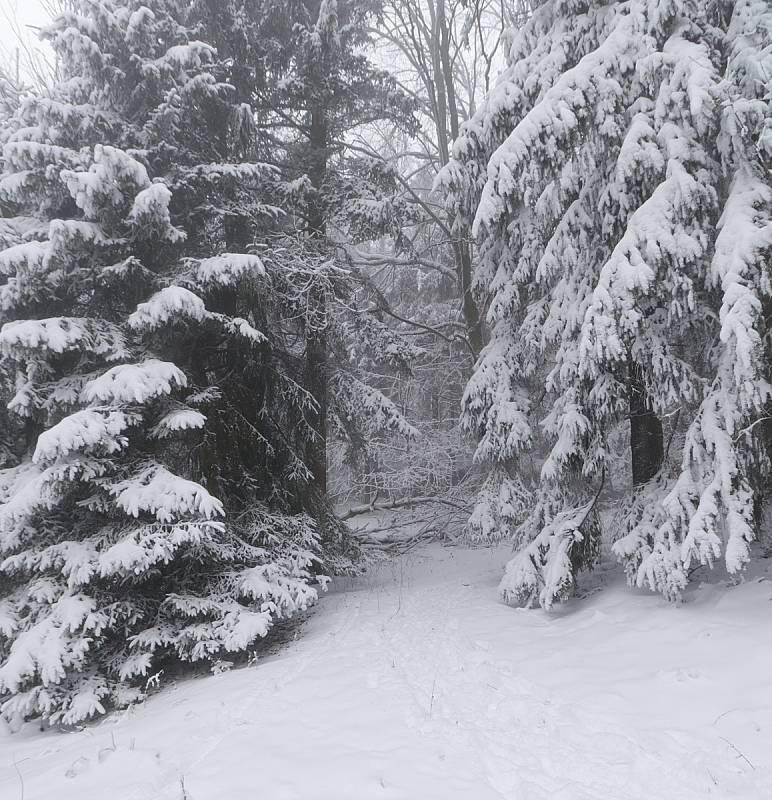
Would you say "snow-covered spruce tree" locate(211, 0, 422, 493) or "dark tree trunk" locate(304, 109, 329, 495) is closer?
"snow-covered spruce tree" locate(211, 0, 422, 493)

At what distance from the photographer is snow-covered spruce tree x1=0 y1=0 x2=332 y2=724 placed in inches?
233

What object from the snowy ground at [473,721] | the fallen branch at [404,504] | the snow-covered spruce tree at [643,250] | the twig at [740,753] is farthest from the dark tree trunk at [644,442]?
the fallen branch at [404,504]

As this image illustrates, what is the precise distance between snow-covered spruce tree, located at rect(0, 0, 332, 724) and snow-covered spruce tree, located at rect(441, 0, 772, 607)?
3.60m

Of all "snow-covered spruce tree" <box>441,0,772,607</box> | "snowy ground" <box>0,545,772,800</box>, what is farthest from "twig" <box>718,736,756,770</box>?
"snow-covered spruce tree" <box>441,0,772,607</box>

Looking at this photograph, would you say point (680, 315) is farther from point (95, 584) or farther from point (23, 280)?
point (23, 280)

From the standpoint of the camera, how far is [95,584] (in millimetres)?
6156

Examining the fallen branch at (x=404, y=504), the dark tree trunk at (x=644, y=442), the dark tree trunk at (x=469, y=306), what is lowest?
the fallen branch at (x=404, y=504)

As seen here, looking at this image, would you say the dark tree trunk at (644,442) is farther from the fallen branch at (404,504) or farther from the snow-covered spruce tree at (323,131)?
the fallen branch at (404,504)

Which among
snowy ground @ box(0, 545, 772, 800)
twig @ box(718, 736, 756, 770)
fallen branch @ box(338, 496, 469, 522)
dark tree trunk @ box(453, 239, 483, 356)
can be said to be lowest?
fallen branch @ box(338, 496, 469, 522)

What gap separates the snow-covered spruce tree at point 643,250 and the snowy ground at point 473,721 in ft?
2.47

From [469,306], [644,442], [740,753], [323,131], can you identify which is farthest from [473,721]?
[323,131]

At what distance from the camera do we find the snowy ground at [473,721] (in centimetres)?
356

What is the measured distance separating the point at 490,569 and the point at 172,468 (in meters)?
6.86

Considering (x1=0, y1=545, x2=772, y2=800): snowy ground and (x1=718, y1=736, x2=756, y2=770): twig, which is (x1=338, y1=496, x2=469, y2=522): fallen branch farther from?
(x1=718, y1=736, x2=756, y2=770): twig
